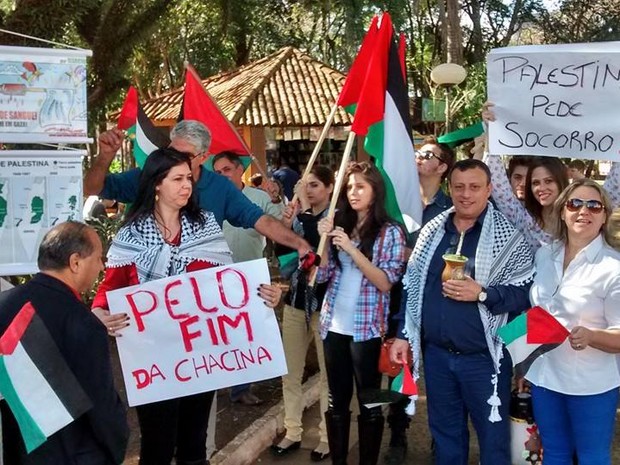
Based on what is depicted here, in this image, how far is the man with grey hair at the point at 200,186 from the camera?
3547mm

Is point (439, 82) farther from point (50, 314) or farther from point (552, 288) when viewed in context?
point (50, 314)

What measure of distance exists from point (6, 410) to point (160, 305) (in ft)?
3.03

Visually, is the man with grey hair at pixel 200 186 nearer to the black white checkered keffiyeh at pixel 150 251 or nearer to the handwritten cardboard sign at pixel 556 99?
the black white checkered keffiyeh at pixel 150 251

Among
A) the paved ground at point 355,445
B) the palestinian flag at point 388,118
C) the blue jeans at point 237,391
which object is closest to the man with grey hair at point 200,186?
the palestinian flag at point 388,118

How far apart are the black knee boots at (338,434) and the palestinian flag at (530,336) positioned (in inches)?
42.3

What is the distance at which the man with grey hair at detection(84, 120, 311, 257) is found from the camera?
3.55m

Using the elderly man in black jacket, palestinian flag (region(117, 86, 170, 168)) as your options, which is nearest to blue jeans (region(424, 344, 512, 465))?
the elderly man in black jacket

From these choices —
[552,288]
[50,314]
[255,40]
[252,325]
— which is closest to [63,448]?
[50,314]

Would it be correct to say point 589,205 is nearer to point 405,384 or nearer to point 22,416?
point 405,384

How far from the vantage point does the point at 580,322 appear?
10.1 ft

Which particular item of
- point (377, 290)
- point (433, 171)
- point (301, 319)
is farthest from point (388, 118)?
point (301, 319)

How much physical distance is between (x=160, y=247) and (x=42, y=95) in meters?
1.03

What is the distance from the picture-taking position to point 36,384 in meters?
2.21

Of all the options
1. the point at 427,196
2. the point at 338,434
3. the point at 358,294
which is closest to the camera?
the point at 358,294
